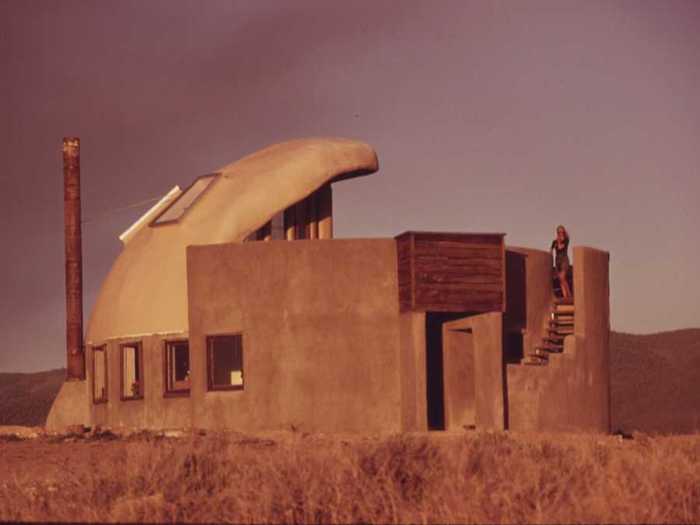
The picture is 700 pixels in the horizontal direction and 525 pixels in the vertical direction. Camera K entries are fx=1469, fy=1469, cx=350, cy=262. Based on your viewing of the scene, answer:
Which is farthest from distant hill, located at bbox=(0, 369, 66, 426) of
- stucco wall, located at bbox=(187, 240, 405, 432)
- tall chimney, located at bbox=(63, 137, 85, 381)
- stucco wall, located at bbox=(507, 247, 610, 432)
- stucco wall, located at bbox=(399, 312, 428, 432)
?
stucco wall, located at bbox=(399, 312, 428, 432)

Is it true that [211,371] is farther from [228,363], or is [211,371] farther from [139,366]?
[228,363]

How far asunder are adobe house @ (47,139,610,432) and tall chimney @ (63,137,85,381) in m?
6.16

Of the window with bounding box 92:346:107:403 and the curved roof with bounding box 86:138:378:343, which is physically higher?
the curved roof with bounding box 86:138:378:343

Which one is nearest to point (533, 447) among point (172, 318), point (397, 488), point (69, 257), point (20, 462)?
point (397, 488)

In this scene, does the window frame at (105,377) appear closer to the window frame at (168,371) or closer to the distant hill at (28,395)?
the window frame at (168,371)

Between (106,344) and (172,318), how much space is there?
311cm

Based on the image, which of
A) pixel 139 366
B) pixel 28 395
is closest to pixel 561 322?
pixel 139 366

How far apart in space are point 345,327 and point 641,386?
57.5 metres

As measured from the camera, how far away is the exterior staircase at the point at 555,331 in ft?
99.2

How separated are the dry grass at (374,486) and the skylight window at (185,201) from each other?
14.3 meters

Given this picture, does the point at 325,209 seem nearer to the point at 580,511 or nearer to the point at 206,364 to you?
the point at 206,364

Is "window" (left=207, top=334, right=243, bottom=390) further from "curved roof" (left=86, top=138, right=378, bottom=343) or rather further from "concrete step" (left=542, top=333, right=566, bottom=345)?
"concrete step" (left=542, top=333, right=566, bottom=345)

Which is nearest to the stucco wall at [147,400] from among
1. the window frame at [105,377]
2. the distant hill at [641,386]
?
the window frame at [105,377]

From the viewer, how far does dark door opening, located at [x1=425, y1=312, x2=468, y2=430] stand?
101ft
